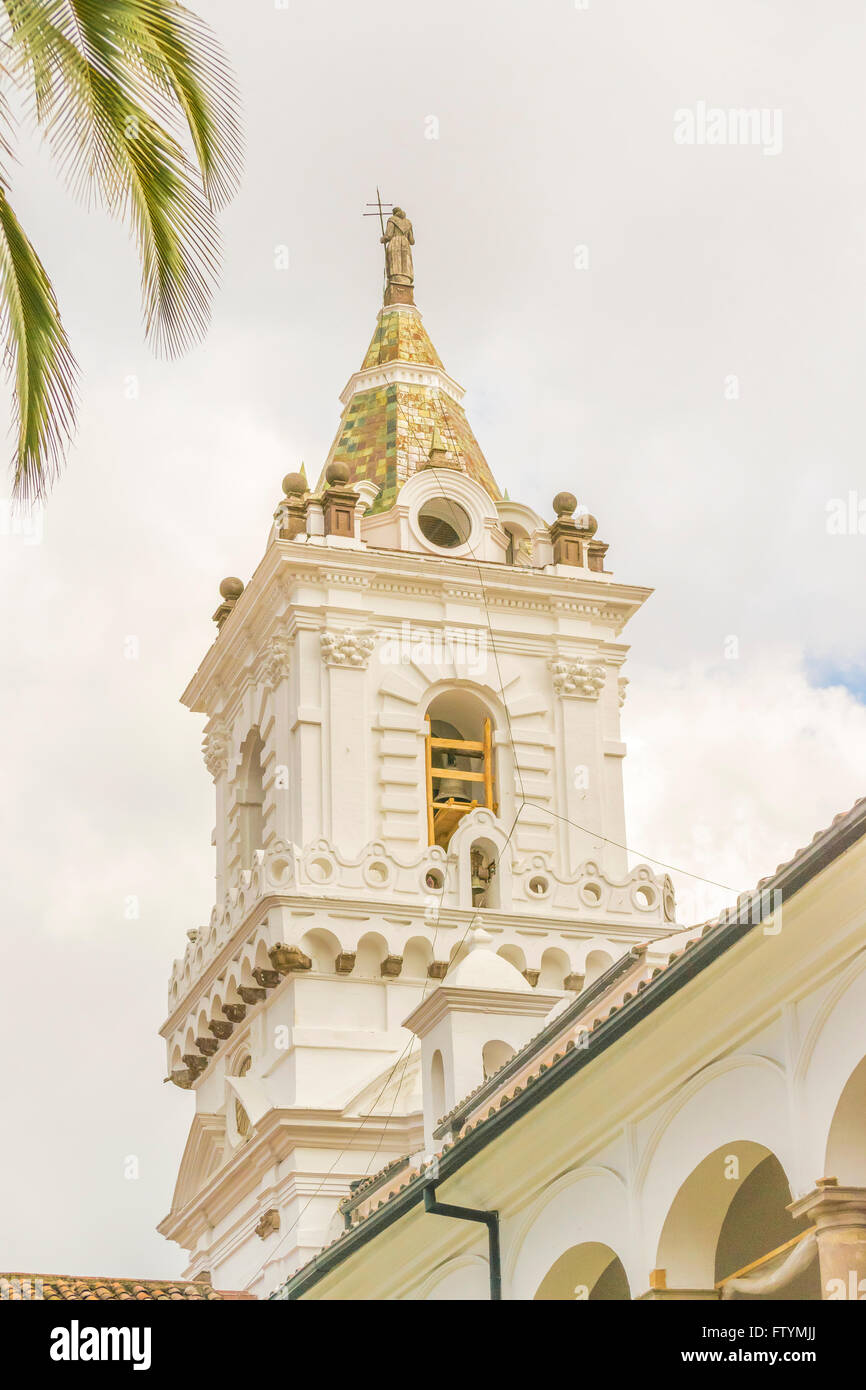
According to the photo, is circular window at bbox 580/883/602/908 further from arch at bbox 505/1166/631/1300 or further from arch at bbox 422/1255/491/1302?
arch at bbox 505/1166/631/1300

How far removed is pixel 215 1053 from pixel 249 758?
478 cm

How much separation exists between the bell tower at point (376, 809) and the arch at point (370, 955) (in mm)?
35

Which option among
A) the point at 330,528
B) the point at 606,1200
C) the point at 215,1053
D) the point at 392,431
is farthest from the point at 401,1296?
the point at 392,431

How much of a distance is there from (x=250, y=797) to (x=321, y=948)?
17.4 ft

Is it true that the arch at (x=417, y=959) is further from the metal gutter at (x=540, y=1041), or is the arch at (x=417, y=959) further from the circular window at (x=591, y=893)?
the metal gutter at (x=540, y=1041)

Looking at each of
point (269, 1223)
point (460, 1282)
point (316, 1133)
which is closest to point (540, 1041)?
point (460, 1282)

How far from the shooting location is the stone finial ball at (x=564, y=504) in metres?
38.9

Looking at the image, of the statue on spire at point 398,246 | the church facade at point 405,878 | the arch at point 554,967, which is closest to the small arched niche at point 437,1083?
the church facade at point 405,878

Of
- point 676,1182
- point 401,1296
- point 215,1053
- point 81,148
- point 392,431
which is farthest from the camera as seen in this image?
point 392,431

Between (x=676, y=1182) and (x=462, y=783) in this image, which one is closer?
(x=676, y=1182)

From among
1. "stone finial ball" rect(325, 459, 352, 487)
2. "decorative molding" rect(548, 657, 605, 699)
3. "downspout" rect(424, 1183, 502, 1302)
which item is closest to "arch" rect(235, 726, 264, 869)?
"stone finial ball" rect(325, 459, 352, 487)

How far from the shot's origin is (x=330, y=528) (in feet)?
121

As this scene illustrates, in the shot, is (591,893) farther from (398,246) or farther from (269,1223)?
(398,246)
